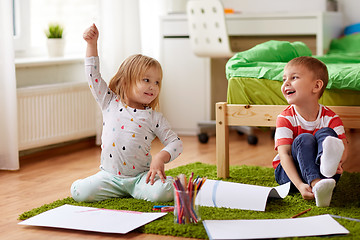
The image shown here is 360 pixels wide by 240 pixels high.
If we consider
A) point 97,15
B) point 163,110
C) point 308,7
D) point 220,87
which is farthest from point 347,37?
point 97,15

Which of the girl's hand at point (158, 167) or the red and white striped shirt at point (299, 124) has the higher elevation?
the red and white striped shirt at point (299, 124)

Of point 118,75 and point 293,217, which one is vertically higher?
point 118,75

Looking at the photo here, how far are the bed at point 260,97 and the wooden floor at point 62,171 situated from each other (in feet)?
1.61

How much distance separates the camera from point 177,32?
3.93 metres

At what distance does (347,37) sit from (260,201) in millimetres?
Answer: 2272

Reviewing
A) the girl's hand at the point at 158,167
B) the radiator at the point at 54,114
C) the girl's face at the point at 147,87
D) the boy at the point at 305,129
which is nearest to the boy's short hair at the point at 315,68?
the boy at the point at 305,129

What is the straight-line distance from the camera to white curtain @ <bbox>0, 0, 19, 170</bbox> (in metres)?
2.71

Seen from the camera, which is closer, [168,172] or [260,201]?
[260,201]

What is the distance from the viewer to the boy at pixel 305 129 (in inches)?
79.0

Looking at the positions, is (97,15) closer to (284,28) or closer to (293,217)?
(284,28)

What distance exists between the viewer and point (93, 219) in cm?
184

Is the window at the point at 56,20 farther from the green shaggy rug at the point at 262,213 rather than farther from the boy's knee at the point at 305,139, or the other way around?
the boy's knee at the point at 305,139

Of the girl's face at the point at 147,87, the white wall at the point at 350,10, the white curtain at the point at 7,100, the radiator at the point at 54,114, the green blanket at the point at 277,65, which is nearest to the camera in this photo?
the girl's face at the point at 147,87

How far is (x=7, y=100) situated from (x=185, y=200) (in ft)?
4.42
